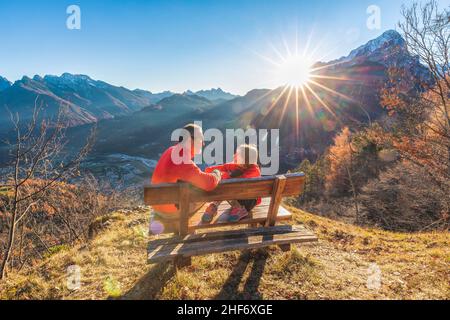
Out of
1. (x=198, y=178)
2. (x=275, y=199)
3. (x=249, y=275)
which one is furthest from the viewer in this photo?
(x=275, y=199)

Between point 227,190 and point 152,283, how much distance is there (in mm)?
1647

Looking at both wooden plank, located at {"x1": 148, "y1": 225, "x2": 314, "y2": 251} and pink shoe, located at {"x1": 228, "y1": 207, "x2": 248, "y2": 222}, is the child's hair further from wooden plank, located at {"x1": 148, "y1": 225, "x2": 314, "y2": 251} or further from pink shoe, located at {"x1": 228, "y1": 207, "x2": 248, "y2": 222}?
wooden plank, located at {"x1": 148, "y1": 225, "x2": 314, "y2": 251}

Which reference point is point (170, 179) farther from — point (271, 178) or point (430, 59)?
point (430, 59)

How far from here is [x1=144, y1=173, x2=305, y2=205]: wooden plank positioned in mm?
3227

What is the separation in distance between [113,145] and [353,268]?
165 m

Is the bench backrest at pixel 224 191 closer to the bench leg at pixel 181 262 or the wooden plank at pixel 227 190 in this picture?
the wooden plank at pixel 227 190

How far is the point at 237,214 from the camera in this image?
400 centimetres

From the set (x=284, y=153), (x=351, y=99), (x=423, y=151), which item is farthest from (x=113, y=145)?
(x=423, y=151)

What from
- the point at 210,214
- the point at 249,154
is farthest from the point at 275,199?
the point at 210,214

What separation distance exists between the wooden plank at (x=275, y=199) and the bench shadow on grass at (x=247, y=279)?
0.58 m

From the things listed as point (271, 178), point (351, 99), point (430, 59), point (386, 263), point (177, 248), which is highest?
point (351, 99)

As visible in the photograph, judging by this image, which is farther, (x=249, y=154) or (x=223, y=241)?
(x=249, y=154)

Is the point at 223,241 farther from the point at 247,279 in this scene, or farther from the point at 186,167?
the point at 186,167
